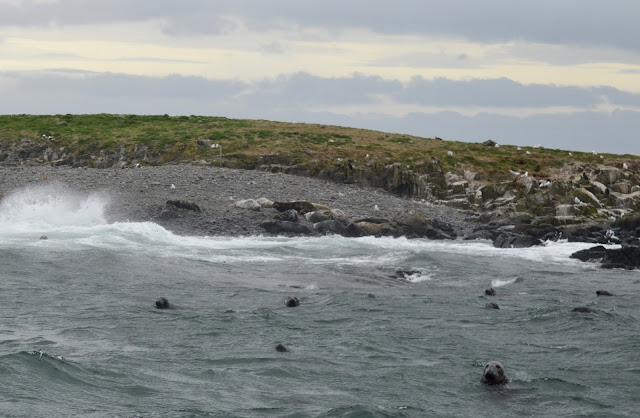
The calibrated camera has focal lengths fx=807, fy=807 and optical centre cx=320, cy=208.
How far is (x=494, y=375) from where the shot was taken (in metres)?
16.2

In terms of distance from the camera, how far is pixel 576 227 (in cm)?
4256

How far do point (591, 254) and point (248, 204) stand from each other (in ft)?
57.2

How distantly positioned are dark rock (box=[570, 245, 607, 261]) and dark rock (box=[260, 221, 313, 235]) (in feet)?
41.0

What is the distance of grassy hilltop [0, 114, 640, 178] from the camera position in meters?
59.2

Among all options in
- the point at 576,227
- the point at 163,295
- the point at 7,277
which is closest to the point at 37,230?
the point at 7,277

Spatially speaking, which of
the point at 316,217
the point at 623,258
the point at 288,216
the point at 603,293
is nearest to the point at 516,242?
the point at 623,258

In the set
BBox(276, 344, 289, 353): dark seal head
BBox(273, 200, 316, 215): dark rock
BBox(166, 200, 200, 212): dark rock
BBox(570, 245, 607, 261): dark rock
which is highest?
BBox(273, 200, 316, 215): dark rock

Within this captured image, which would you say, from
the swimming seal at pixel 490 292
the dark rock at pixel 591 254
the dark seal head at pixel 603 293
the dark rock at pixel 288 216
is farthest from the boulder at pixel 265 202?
the dark seal head at pixel 603 293

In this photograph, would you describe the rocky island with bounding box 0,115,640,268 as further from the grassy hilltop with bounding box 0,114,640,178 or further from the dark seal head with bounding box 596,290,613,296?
the dark seal head with bounding box 596,290,613,296

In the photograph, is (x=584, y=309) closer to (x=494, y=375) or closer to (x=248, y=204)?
(x=494, y=375)

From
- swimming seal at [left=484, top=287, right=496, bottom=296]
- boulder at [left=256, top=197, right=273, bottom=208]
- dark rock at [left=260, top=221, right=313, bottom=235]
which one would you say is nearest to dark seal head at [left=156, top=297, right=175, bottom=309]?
swimming seal at [left=484, top=287, right=496, bottom=296]

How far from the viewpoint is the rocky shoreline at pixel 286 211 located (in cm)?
3934

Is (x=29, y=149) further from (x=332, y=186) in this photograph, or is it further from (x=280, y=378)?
(x=280, y=378)

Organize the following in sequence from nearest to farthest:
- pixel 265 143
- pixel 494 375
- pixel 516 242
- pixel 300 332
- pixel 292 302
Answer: pixel 494 375 → pixel 300 332 → pixel 292 302 → pixel 516 242 → pixel 265 143
